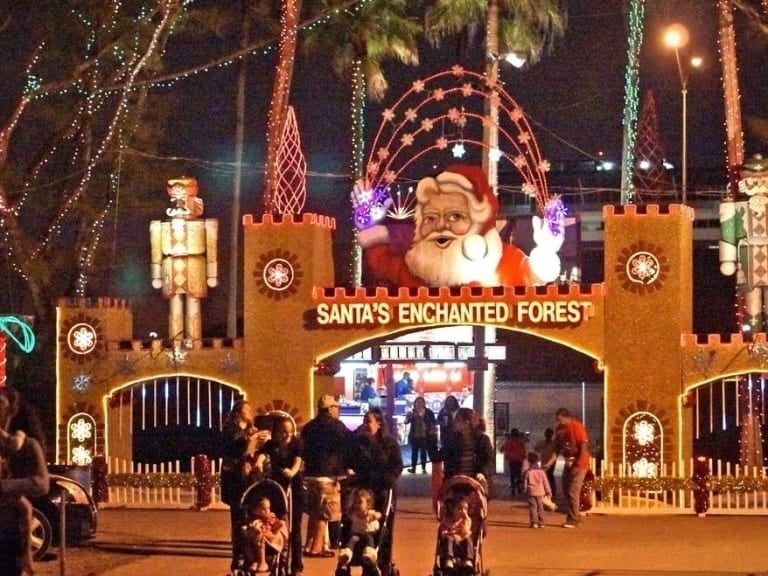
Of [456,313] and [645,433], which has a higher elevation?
[456,313]

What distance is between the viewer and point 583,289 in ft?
76.1

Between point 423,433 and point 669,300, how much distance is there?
7.27 meters

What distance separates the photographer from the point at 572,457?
19.7 meters

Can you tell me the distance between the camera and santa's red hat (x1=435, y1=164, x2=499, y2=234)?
79.9 feet

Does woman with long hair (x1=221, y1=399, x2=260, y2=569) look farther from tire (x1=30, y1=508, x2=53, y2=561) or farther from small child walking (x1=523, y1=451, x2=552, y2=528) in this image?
small child walking (x1=523, y1=451, x2=552, y2=528)

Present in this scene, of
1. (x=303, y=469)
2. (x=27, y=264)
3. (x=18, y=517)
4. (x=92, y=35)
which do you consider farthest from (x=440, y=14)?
(x=18, y=517)

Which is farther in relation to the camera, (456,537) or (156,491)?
(156,491)

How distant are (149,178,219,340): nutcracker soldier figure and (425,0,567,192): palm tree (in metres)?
8.24

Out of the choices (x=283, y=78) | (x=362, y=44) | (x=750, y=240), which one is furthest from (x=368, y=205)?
(x=362, y=44)

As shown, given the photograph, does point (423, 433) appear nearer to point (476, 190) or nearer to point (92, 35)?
point (476, 190)

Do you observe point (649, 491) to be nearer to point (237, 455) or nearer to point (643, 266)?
point (643, 266)

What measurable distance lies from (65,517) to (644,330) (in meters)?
10.2

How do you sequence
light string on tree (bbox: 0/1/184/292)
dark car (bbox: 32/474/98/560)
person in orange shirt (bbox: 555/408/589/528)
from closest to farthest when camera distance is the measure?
dark car (bbox: 32/474/98/560) → person in orange shirt (bbox: 555/408/589/528) → light string on tree (bbox: 0/1/184/292)

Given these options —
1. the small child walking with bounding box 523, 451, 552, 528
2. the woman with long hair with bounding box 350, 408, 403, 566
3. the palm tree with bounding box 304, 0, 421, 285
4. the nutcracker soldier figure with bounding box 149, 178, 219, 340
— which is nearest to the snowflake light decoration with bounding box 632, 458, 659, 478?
the small child walking with bounding box 523, 451, 552, 528
